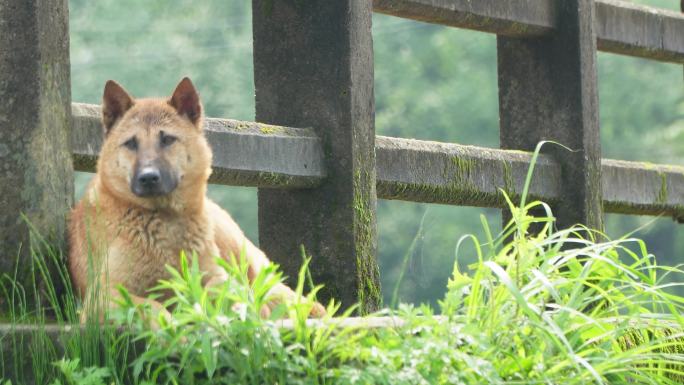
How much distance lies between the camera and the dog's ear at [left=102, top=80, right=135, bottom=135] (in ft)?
15.2

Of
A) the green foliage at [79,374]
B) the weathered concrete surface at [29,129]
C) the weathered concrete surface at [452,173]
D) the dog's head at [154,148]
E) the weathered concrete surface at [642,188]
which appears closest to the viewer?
the green foliage at [79,374]

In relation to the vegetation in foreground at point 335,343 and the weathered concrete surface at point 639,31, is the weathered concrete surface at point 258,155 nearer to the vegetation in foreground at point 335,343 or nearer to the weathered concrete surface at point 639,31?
the vegetation in foreground at point 335,343

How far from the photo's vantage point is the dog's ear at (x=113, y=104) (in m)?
4.63

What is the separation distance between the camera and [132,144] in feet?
15.2

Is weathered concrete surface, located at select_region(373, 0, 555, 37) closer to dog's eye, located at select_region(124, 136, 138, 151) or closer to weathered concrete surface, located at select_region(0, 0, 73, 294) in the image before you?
dog's eye, located at select_region(124, 136, 138, 151)

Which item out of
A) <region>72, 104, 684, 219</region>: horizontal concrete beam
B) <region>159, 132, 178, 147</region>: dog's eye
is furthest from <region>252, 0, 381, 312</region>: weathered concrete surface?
<region>159, 132, 178, 147</region>: dog's eye

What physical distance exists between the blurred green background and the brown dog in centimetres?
2053

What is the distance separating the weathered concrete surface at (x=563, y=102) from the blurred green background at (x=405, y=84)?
739 inches

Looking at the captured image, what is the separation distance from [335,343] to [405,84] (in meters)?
24.3

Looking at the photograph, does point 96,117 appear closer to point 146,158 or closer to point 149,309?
point 146,158

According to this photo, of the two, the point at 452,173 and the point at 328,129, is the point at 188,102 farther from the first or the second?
the point at 452,173

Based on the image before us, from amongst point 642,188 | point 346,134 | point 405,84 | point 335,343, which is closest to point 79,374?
point 335,343

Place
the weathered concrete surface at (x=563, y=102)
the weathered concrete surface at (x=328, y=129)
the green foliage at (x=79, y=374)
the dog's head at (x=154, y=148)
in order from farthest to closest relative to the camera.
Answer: the weathered concrete surface at (x=563, y=102), the weathered concrete surface at (x=328, y=129), the dog's head at (x=154, y=148), the green foliage at (x=79, y=374)

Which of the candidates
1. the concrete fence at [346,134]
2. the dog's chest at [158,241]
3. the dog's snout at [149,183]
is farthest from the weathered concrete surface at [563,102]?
the dog's snout at [149,183]
